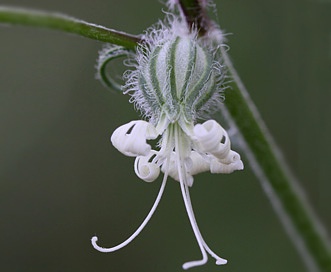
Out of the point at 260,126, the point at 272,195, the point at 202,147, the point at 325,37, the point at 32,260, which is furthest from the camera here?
the point at 32,260

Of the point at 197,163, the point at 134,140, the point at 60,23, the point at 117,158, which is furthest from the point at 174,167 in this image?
the point at 117,158

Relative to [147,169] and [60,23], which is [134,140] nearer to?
[147,169]

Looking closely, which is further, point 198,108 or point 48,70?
point 48,70

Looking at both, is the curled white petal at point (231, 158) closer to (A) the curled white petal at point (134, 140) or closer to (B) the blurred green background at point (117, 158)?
(A) the curled white petal at point (134, 140)

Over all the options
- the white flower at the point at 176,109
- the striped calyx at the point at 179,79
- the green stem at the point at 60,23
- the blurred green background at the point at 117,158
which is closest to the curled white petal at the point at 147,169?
the white flower at the point at 176,109

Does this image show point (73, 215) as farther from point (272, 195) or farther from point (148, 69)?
point (148, 69)

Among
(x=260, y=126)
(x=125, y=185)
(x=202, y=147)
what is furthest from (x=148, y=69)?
(x=125, y=185)
